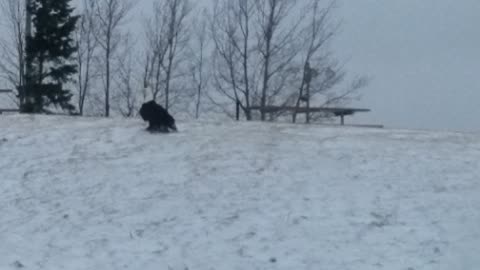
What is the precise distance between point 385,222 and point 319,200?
4.04ft

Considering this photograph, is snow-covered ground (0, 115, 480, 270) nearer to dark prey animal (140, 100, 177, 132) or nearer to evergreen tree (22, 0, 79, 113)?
dark prey animal (140, 100, 177, 132)

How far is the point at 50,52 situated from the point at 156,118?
889 inches

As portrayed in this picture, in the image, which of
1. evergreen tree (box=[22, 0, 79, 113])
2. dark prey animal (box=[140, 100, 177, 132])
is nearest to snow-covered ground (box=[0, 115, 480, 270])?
dark prey animal (box=[140, 100, 177, 132])

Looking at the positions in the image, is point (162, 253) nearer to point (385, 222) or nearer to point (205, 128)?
point (385, 222)

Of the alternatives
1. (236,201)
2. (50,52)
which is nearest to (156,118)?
(236,201)

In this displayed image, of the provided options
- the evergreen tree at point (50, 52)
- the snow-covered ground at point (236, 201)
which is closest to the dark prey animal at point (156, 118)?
the snow-covered ground at point (236, 201)

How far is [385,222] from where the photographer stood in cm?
1096

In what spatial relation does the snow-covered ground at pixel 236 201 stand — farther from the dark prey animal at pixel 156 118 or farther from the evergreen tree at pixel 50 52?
the evergreen tree at pixel 50 52

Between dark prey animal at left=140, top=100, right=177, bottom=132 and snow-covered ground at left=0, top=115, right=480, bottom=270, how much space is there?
33 cm

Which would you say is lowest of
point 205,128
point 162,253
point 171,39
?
point 162,253

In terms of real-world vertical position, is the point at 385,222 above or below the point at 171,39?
below

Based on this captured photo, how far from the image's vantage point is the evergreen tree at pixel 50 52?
121 feet

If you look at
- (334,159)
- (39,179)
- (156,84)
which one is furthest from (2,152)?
(156,84)

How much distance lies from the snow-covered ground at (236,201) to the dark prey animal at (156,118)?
326mm
